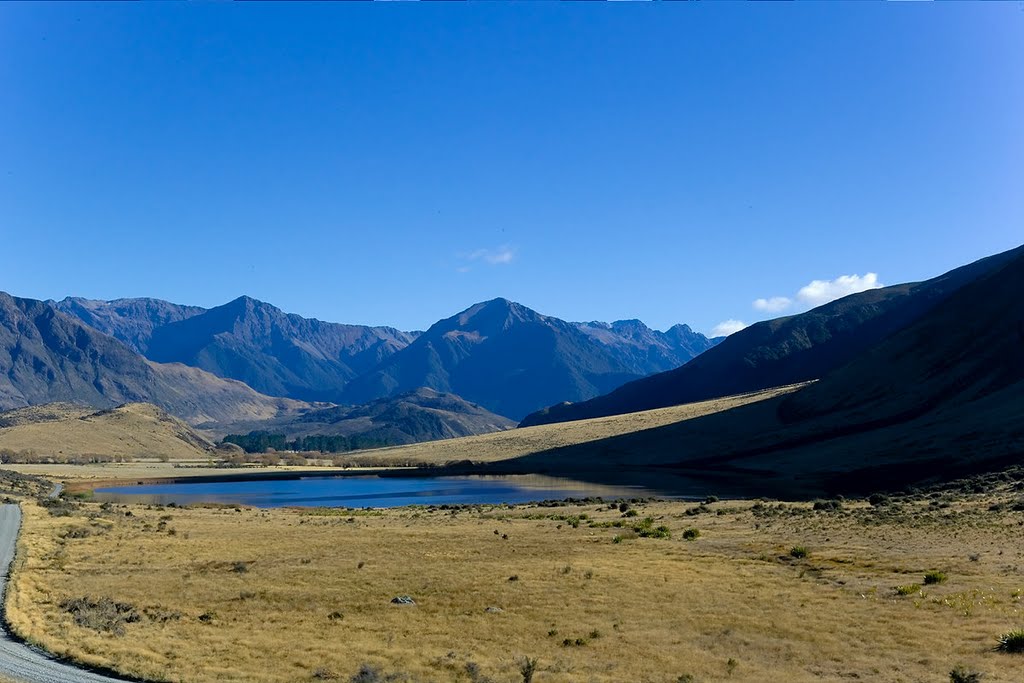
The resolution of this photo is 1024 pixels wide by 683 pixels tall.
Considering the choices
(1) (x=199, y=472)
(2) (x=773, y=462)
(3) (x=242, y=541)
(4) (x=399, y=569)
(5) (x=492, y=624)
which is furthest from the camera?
(1) (x=199, y=472)

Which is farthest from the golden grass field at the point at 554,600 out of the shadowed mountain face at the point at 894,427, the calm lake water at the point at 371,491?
the calm lake water at the point at 371,491

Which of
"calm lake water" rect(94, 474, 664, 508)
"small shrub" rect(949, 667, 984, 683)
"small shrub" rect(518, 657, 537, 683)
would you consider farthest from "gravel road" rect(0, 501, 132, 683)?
"calm lake water" rect(94, 474, 664, 508)

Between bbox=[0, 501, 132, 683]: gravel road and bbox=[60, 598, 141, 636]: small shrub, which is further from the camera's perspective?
bbox=[60, 598, 141, 636]: small shrub

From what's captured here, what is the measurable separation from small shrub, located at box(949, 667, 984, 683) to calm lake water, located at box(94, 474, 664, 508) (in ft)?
246

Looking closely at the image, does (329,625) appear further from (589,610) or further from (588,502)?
(588,502)

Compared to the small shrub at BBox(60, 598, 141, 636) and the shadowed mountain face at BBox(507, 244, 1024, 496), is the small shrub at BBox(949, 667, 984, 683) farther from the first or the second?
the shadowed mountain face at BBox(507, 244, 1024, 496)

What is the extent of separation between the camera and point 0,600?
35281 mm

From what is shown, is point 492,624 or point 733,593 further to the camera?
point 733,593

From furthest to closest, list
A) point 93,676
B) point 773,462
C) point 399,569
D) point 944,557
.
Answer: point 773,462
point 399,569
point 944,557
point 93,676

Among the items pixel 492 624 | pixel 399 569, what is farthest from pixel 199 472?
pixel 492 624

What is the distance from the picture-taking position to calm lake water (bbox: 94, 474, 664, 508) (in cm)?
11038

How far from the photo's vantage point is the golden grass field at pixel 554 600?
27.6 meters

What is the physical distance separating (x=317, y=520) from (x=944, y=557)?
51.4 m

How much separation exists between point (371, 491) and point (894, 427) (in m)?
90.5
